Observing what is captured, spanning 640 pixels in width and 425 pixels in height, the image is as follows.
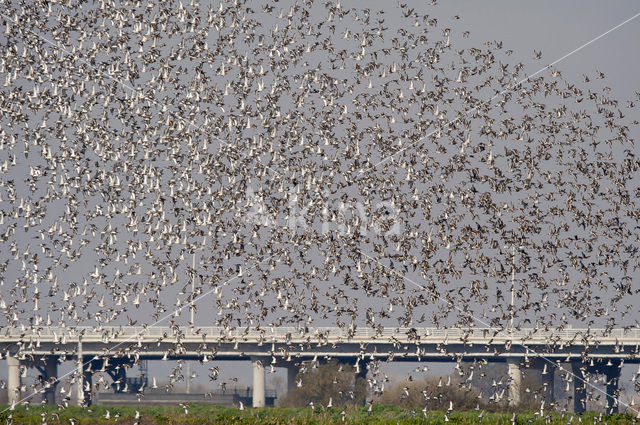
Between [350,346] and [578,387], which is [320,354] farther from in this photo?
[578,387]

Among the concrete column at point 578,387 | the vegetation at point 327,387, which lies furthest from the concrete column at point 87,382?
the concrete column at point 578,387

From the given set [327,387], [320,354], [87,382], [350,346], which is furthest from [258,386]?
[87,382]

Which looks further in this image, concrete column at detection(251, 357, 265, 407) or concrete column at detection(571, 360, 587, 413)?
concrete column at detection(251, 357, 265, 407)

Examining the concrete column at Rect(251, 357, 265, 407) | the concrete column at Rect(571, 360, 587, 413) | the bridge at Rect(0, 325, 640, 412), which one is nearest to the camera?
the concrete column at Rect(571, 360, 587, 413)

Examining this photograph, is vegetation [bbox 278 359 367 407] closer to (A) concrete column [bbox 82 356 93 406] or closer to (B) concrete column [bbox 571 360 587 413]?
(B) concrete column [bbox 571 360 587 413]

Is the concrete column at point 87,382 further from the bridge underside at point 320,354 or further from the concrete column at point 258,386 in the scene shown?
the concrete column at point 258,386

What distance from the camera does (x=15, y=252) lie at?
Result: 4816cm

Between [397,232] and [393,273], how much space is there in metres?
2.02

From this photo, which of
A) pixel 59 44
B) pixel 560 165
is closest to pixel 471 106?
pixel 560 165

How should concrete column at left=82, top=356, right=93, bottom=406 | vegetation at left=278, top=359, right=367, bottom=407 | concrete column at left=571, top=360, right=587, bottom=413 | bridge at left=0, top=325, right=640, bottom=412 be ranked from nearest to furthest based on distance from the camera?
1. concrete column at left=82, top=356, right=93, bottom=406
2. concrete column at left=571, top=360, right=587, bottom=413
3. bridge at left=0, top=325, right=640, bottom=412
4. vegetation at left=278, top=359, right=367, bottom=407

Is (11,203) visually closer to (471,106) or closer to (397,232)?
(397,232)

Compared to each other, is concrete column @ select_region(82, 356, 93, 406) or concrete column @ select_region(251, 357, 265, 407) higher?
concrete column @ select_region(82, 356, 93, 406)

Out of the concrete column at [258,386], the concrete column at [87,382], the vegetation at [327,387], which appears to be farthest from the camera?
the concrete column at [258,386]

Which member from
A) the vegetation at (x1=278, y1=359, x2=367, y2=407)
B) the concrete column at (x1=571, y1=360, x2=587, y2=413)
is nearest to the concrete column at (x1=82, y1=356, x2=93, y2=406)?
the vegetation at (x1=278, y1=359, x2=367, y2=407)
